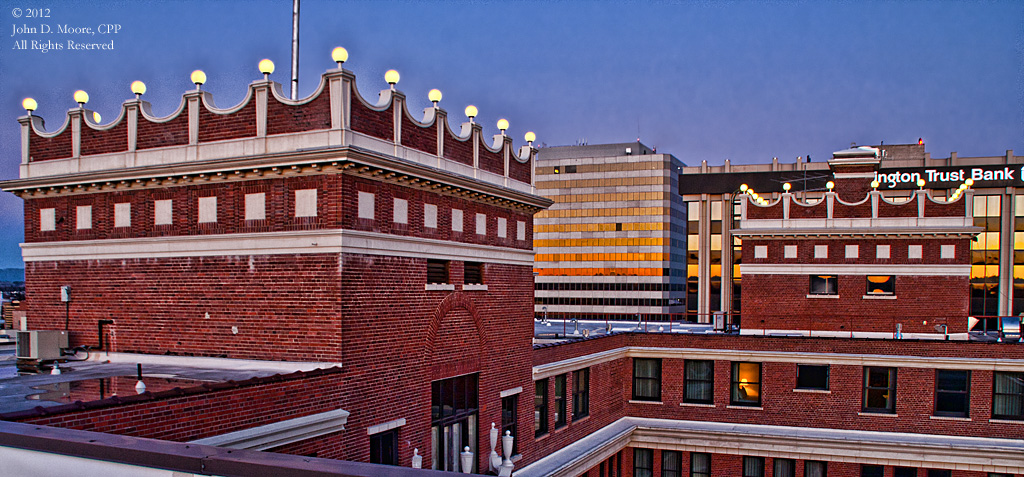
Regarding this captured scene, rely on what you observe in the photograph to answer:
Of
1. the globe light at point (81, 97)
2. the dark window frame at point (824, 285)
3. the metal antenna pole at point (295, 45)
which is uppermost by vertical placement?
the metal antenna pole at point (295, 45)

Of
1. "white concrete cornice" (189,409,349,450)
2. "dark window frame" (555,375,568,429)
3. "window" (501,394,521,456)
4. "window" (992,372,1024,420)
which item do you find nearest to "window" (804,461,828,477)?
"window" (992,372,1024,420)

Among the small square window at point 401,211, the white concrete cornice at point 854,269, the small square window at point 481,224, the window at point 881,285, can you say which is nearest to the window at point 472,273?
the small square window at point 481,224

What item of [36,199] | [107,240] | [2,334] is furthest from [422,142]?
[2,334]

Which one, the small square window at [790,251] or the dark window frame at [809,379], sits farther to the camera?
the small square window at [790,251]

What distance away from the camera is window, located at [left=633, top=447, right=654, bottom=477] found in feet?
118

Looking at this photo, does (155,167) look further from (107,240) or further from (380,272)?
(380,272)

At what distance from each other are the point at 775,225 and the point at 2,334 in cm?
3566

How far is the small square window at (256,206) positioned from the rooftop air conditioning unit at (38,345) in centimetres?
597

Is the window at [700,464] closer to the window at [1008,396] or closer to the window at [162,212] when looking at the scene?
the window at [1008,396]

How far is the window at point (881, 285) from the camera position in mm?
39031

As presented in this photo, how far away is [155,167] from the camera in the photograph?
18.1 metres

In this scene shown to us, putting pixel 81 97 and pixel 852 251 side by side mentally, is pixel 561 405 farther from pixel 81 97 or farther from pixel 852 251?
pixel 852 251

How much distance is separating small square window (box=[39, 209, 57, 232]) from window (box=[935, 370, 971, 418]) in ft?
116

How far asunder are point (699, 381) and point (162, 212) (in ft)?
86.8
